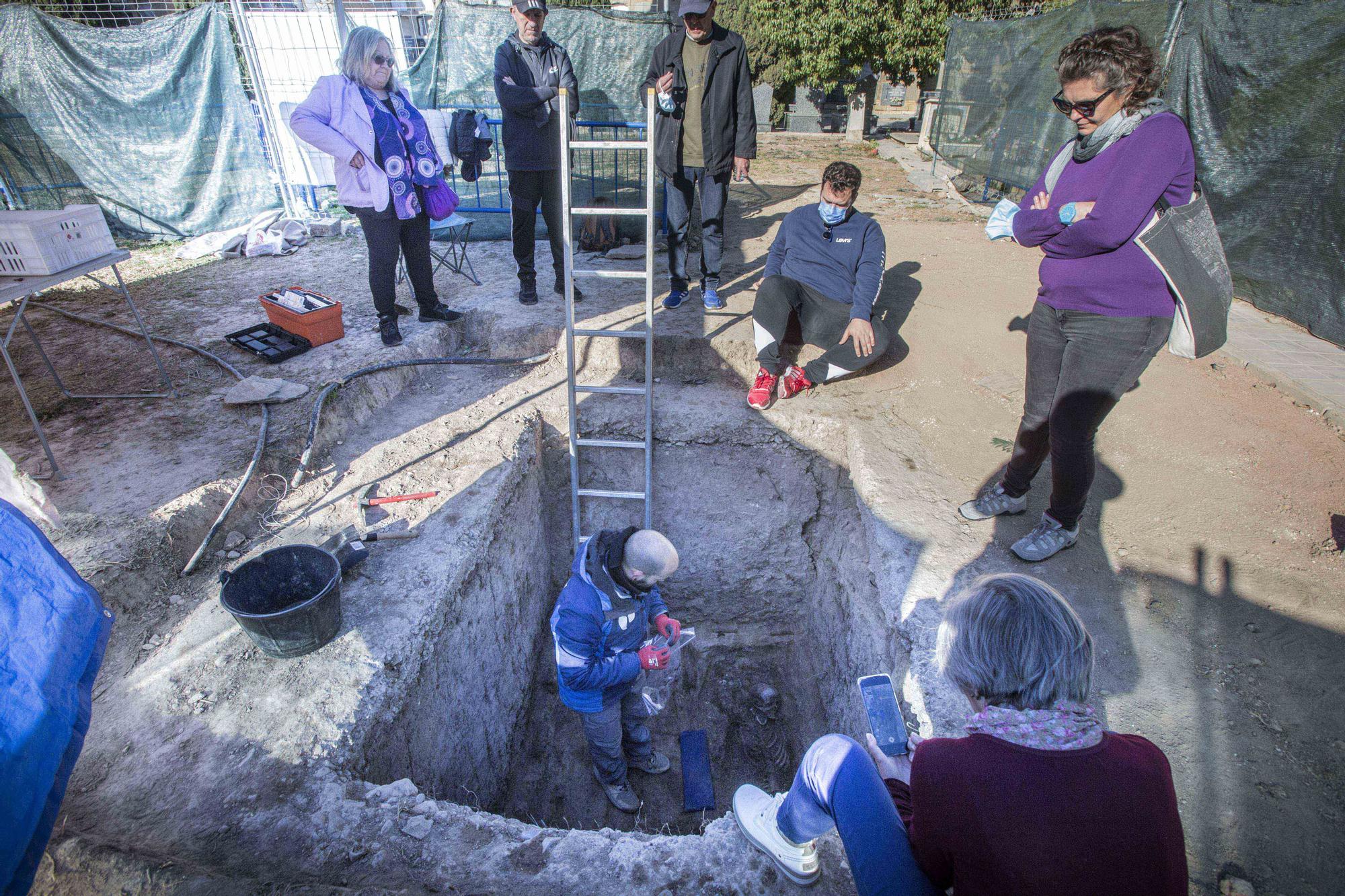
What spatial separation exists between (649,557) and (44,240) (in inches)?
143

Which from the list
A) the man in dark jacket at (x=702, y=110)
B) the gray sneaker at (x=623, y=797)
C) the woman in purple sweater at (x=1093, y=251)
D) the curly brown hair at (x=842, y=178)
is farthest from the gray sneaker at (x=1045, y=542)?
the man in dark jacket at (x=702, y=110)

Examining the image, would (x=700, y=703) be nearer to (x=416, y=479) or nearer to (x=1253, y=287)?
(x=416, y=479)

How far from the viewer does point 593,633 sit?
9.64ft

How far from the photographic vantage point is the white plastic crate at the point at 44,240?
3.40 metres

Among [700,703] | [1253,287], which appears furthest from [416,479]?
[1253,287]

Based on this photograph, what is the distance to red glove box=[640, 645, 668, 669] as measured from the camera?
3070 millimetres

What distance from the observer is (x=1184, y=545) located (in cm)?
317

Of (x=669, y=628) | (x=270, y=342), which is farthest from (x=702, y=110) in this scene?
(x=669, y=628)

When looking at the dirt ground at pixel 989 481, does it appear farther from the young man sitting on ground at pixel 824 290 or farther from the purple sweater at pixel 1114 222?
the purple sweater at pixel 1114 222

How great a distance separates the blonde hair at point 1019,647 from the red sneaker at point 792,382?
2.92 m

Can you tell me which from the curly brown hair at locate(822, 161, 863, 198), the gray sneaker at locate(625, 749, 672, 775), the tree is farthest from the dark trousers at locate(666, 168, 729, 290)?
the tree

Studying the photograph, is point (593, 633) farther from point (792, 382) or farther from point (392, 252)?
point (392, 252)

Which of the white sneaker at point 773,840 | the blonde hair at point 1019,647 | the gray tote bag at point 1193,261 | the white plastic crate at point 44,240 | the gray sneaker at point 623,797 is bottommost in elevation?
the gray sneaker at point 623,797

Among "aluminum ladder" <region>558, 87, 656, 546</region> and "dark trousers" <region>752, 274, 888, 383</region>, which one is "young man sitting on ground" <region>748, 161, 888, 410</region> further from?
"aluminum ladder" <region>558, 87, 656, 546</region>
